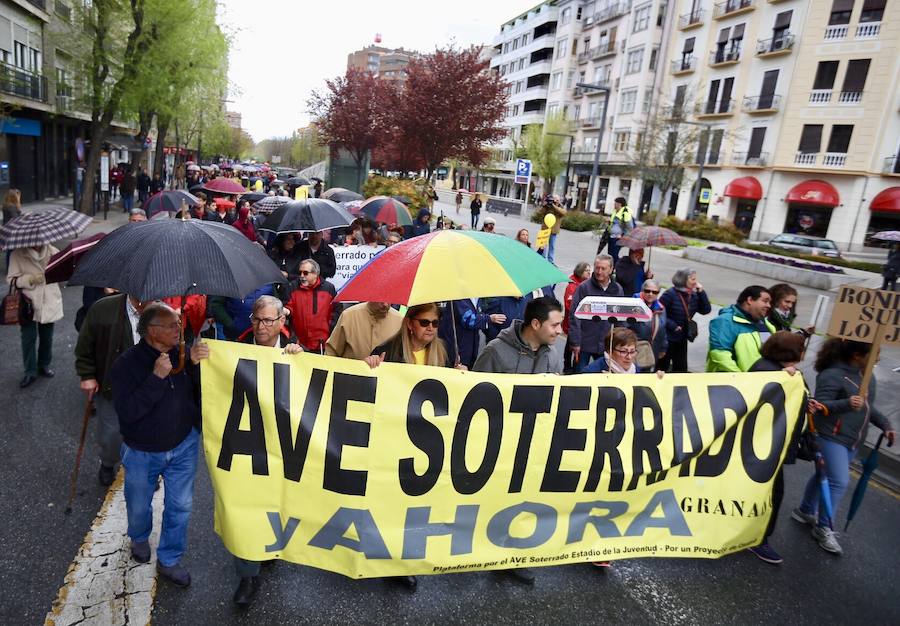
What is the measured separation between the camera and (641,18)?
153 ft

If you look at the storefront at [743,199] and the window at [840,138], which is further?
the storefront at [743,199]

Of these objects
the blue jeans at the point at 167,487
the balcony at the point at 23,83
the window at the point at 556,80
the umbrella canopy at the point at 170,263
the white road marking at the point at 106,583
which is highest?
the window at the point at 556,80

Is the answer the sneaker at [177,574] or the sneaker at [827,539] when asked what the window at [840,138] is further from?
the sneaker at [177,574]

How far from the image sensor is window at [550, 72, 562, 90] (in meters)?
60.7

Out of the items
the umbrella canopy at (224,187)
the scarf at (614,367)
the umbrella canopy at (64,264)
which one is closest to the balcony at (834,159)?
the umbrella canopy at (224,187)

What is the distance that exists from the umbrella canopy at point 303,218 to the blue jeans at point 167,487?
13.3 feet

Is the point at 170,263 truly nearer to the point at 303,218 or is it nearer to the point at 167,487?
the point at 167,487

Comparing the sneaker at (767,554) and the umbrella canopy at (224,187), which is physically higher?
the umbrella canopy at (224,187)

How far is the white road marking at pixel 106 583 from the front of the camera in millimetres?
3018

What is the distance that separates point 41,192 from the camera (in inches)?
1072

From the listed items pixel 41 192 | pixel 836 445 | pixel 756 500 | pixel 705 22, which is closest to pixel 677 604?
pixel 756 500

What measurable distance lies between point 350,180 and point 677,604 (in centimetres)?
3407

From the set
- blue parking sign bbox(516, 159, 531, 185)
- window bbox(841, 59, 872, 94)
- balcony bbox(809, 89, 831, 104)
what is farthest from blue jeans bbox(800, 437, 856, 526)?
balcony bbox(809, 89, 831, 104)

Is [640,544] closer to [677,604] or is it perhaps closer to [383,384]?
[677,604]
